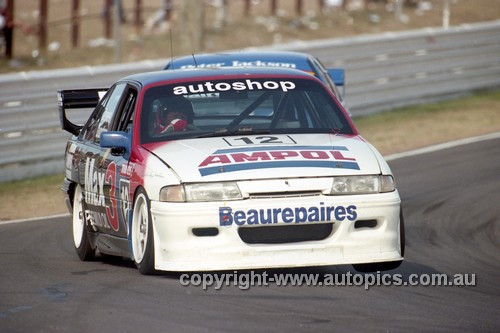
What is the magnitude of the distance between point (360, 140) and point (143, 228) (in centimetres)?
160

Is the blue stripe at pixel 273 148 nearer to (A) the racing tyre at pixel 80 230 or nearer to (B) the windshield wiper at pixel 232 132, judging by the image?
(B) the windshield wiper at pixel 232 132

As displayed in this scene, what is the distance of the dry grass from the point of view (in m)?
29.5

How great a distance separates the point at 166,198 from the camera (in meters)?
7.58

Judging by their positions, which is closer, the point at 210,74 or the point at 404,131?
the point at 210,74

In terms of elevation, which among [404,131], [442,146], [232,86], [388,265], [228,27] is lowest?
[228,27]

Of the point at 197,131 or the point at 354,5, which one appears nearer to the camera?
the point at 197,131

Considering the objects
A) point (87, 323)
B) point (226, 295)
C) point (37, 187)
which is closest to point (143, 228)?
point (226, 295)

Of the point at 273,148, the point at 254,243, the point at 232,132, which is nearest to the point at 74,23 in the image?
the point at 232,132

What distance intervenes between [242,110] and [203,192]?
138 centimetres

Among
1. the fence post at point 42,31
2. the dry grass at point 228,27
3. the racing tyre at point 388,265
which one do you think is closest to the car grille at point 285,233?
the racing tyre at point 388,265

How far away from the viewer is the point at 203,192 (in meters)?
7.52

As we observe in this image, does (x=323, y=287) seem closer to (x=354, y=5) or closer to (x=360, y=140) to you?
(x=360, y=140)

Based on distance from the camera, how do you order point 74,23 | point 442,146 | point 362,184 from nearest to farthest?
point 362,184 < point 442,146 < point 74,23

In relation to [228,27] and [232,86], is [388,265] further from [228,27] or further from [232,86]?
[228,27]
